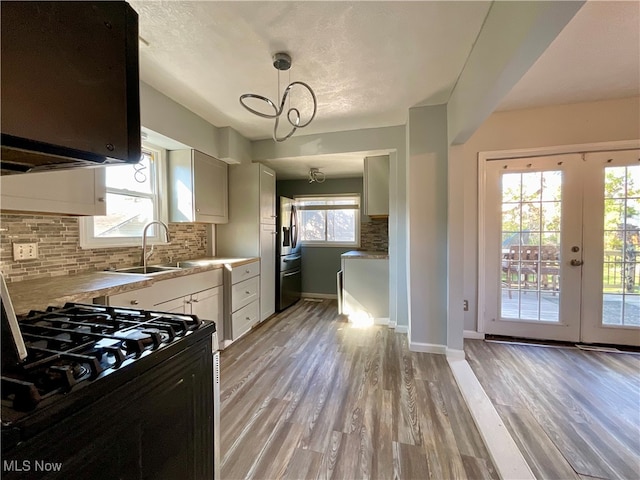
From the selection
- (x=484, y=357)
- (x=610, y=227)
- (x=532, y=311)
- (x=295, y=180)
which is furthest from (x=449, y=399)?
(x=295, y=180)

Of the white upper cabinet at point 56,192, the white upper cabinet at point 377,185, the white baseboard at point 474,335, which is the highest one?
the white upper cabinet at point 377,185

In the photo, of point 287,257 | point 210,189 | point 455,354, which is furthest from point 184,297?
point 455,354

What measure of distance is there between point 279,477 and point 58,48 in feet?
5.61

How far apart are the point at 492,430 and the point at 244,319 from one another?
91.5 inches

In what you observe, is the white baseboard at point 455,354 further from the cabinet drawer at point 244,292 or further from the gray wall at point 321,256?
the gray wall at point 321,256

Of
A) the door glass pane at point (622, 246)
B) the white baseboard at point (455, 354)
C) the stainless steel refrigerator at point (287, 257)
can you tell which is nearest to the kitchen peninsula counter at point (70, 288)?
the stainless steel refrigerator at point (287, 257)

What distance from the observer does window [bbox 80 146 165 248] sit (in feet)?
6.88

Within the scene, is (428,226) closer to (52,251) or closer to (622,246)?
(622,246)

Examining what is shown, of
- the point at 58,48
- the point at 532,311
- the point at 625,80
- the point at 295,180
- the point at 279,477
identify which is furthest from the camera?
the point at 295,180

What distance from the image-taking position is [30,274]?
1.66 metres

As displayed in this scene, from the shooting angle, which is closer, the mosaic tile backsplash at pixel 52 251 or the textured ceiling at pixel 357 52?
the textured ceiling at pixel 357 52

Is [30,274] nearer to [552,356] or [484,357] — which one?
[484,357]

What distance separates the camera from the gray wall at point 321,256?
15.6 ft

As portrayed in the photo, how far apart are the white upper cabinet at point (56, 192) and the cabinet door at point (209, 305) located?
992 millimetres
